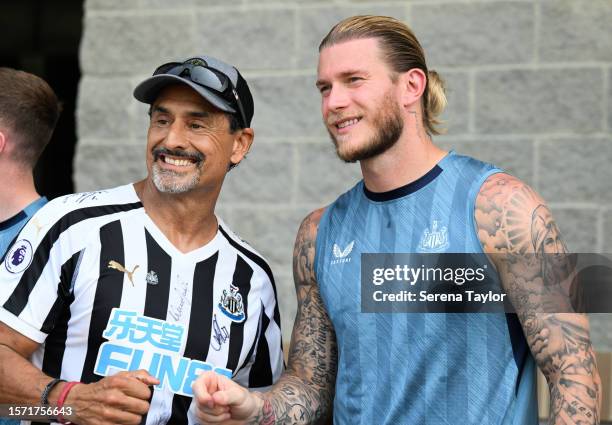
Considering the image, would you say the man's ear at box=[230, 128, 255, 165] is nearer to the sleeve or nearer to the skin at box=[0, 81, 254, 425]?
the skin at box=[0, 81, 254, 425]

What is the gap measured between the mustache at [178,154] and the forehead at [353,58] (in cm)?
50

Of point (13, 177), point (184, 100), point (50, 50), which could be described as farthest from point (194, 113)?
point (50, 50)

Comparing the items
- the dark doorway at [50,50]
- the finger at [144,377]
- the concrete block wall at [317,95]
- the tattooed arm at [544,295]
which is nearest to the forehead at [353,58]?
the tattooed arm at [544,295]

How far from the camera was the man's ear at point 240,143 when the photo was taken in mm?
3498

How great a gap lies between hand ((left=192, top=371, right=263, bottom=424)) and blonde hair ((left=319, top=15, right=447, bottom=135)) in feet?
3.66

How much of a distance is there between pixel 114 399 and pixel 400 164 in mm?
1183

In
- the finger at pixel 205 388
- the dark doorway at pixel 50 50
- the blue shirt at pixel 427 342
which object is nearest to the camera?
the finger at pixel 205 388

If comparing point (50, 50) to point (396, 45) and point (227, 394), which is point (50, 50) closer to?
point (396, 45)

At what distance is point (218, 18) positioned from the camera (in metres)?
5.11

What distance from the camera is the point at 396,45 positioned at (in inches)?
128

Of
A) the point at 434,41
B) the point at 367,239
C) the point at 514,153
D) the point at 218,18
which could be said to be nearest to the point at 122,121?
the point at 218,18

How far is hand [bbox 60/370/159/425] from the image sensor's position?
2.86m

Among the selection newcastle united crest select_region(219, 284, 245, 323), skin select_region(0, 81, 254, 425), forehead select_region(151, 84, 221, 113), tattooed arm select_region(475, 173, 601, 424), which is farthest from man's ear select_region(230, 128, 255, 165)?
tattooed arm select_region(475, 173, 601, 424)

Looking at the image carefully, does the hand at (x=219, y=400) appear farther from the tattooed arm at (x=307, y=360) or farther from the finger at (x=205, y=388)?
the tattooed arm at (x=307, y=360)
